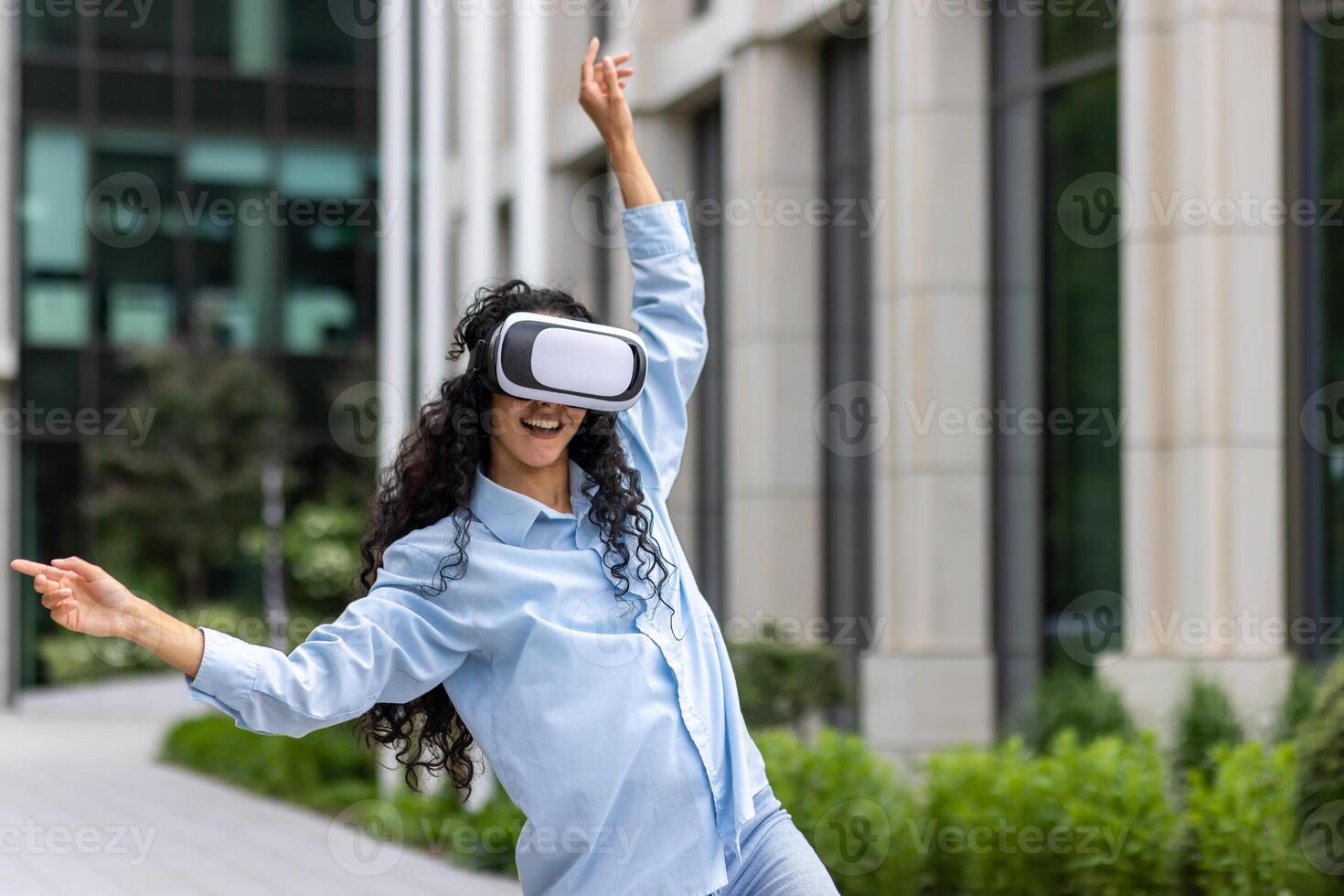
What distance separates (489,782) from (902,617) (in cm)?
330

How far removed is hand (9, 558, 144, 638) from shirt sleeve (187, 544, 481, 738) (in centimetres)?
16

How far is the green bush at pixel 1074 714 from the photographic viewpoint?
998 centimetres

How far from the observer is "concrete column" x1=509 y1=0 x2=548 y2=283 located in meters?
11.2

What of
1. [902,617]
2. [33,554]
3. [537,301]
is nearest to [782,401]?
[902,617]

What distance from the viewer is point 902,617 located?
12.6 m

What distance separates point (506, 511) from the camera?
3133mm

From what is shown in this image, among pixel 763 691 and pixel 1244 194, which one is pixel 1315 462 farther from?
pixel 763 691

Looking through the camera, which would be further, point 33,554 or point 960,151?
point 33,554

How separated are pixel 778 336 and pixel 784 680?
3.40 m
